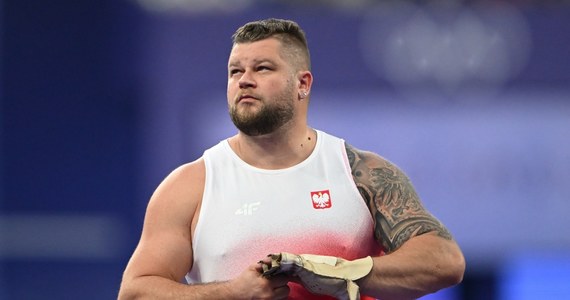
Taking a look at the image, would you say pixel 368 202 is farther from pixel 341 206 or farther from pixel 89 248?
pixel 89 248

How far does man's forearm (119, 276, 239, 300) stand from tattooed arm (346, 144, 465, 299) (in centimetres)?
54

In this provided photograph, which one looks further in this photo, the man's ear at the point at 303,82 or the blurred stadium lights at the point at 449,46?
the blurred stadium lights at the point at 449,46

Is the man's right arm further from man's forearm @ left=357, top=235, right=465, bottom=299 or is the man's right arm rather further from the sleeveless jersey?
man's forearm @ left=357, top=235, right=465, bottom=299

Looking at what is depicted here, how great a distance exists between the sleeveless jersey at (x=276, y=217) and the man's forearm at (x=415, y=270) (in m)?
0.26

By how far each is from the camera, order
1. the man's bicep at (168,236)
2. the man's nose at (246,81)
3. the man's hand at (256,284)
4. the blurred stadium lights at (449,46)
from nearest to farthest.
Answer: the man's hand at (256,284)
the man's bicep at (168,236)
the man's nose at (246,81)
the blurred stadium lights at (449,46)

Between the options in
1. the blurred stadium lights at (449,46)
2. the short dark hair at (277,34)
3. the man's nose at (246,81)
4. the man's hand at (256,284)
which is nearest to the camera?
the man's hand at (256,284)

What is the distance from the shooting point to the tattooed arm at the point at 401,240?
489 cm

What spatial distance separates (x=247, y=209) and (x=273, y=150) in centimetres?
31

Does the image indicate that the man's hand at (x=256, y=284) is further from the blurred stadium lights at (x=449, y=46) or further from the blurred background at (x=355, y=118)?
the blurred stadium lights at (x=449, y=46)

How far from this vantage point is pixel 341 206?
5133 mm

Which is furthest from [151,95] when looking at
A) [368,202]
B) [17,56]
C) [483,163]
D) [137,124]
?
[368,202]

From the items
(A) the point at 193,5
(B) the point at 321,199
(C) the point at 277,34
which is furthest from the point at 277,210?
(A) the point at 193,5

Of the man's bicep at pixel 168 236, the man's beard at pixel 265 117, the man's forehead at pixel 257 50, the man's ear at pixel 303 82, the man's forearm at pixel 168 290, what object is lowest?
the man's forearm at pixel 168 290

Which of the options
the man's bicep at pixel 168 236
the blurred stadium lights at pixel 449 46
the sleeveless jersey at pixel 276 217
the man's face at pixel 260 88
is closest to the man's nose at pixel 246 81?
the man's face at pixel 260 88
